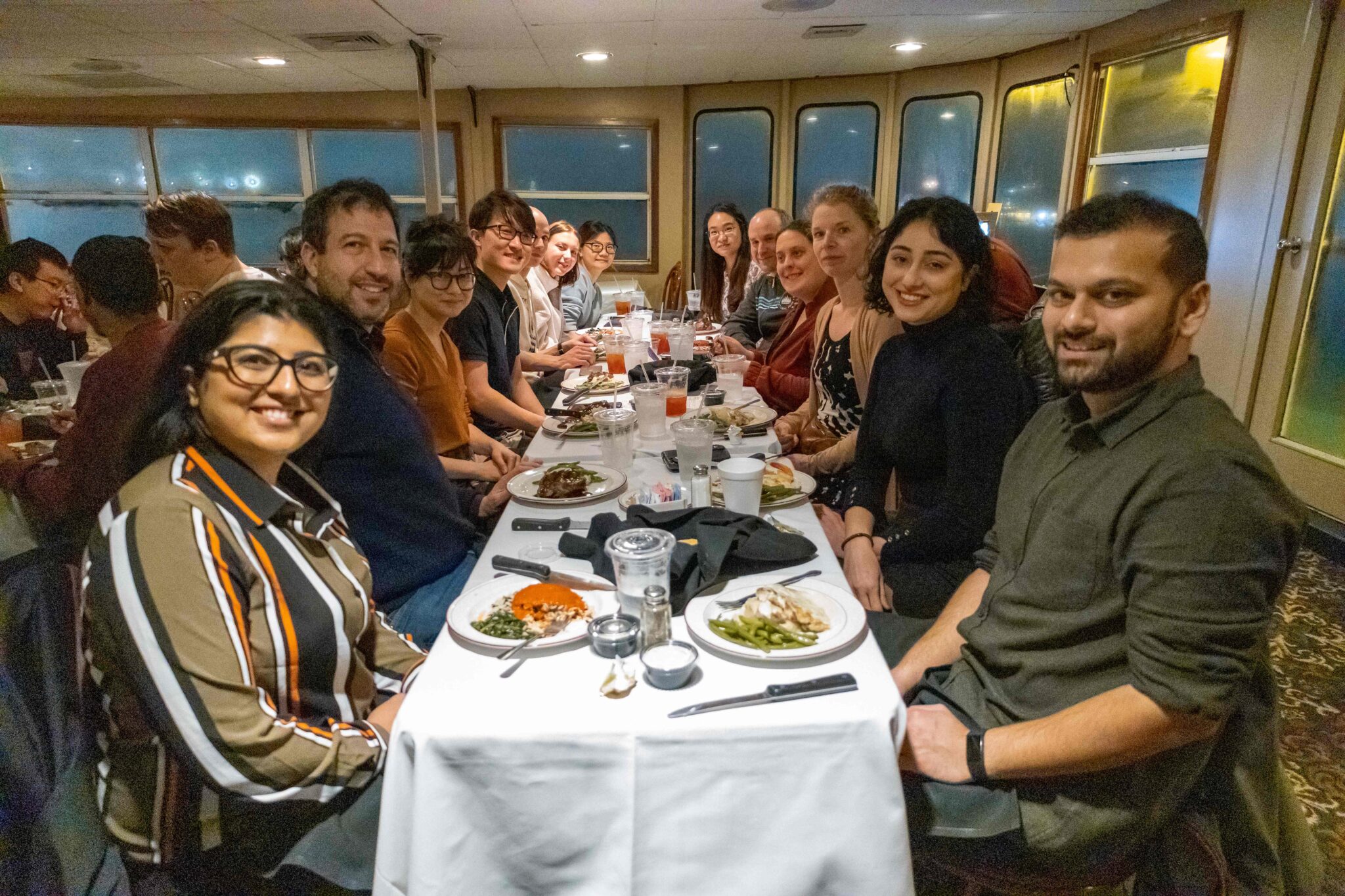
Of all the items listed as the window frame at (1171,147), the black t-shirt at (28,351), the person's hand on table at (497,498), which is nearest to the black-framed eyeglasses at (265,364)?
the person's hand on table at (497,498)

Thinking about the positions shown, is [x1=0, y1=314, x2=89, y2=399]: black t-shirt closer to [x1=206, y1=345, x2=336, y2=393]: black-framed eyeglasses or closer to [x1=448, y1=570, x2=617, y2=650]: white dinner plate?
[x1=206, y1=345, x2=336, y2=393]: black-framed eyeglasses

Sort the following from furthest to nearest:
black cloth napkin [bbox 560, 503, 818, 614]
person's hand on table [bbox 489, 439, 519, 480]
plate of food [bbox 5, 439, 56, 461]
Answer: person's hand on table [bbox 489, 439, 519, 480]
plate of food [bbox 5, 439, 56, 461]
black cloth napkin [bbox 560, 503, 818, 614]

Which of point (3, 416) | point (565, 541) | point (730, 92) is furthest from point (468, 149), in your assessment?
point (565, 541)

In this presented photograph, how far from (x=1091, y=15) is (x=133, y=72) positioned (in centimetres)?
703

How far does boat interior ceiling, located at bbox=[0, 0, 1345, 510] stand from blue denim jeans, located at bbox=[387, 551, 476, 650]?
12.0 ft

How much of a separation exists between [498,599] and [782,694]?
0.51 m

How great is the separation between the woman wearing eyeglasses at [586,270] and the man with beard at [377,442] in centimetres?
331

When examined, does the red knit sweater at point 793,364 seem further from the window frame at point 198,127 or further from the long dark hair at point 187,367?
the window frame at point 198,127

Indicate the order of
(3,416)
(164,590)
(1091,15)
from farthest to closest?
1. (1091,15)
2. (3,416)
3. (164,590)

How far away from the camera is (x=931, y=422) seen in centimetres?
178

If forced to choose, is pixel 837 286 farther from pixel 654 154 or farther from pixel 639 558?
pixel 654 154

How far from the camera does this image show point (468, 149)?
7320mm

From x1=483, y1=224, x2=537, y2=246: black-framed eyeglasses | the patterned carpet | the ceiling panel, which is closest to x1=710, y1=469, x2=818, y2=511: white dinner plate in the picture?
the patterned carpet

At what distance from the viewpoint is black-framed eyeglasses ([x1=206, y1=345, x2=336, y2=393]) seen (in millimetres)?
1064
